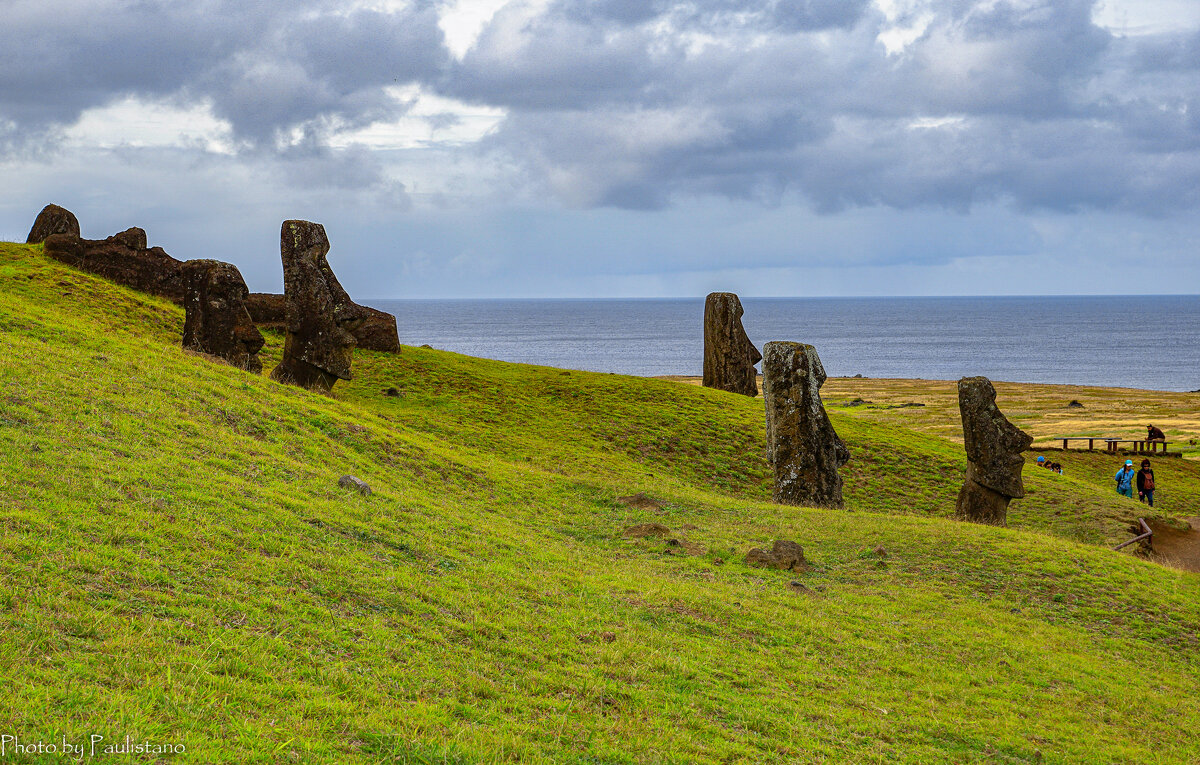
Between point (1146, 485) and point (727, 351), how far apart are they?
1876 cm

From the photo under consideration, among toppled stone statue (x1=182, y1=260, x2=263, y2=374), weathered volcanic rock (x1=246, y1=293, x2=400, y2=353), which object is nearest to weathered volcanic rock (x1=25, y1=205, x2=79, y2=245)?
weathered volcanic rock (x1=246, y1=293, x2=400, y2=353)

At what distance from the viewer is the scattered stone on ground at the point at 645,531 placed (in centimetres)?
1769

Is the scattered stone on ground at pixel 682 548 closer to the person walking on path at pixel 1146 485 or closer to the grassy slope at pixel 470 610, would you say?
the grassy slope at pixel 470 610

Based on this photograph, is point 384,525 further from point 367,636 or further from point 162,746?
point 162,746

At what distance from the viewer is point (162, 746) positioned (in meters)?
5.67

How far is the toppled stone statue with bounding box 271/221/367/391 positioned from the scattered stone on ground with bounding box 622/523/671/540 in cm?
1333

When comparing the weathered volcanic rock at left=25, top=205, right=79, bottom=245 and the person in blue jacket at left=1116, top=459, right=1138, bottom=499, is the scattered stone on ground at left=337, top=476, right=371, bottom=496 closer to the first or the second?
the person in blue jacket at left=1116, top=459, right=1138, bottom=499

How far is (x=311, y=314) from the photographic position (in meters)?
27.1

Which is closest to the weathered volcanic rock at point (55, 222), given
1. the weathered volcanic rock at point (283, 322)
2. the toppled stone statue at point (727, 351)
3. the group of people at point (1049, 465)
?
the weathered volcanic rock at point (283, 322)

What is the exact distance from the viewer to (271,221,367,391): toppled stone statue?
2700 centimetres

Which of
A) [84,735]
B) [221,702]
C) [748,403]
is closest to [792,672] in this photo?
[221,702]

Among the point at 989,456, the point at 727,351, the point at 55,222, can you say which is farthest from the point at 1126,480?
the point at 55,222

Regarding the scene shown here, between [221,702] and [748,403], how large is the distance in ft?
110

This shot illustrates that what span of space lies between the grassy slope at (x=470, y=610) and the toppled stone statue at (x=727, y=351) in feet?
69.8
